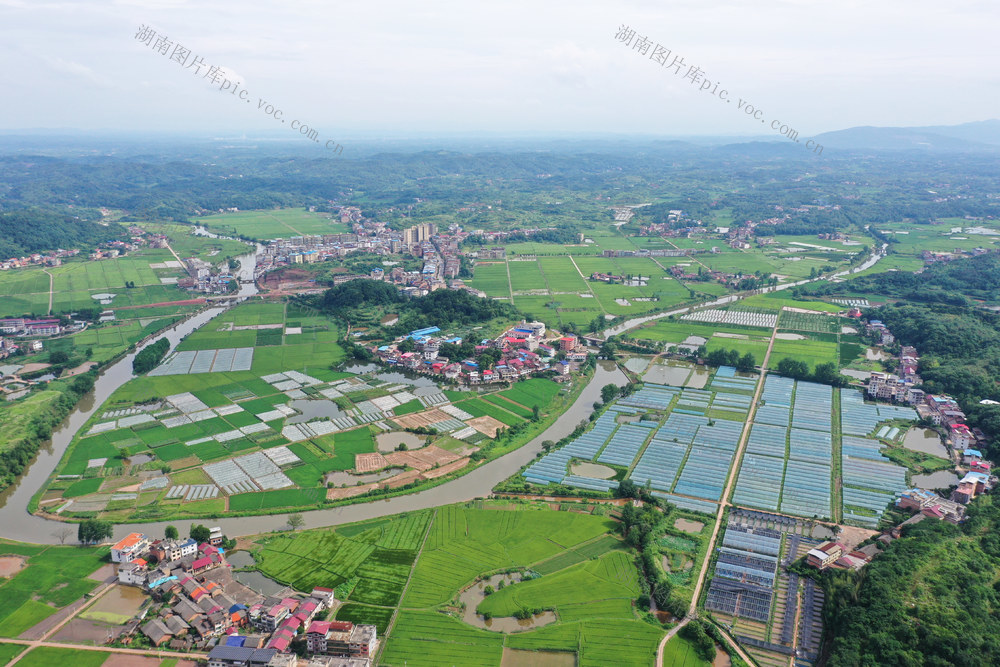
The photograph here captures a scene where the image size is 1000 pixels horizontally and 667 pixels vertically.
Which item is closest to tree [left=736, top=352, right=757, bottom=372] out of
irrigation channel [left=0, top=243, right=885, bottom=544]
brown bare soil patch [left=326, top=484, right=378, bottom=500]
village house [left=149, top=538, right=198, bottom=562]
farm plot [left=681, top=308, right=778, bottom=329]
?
irrigation channel [left=0, top=243, right=885, bottom=544]

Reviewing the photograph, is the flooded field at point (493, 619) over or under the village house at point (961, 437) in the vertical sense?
under

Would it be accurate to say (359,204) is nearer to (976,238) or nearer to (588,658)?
(976,238)

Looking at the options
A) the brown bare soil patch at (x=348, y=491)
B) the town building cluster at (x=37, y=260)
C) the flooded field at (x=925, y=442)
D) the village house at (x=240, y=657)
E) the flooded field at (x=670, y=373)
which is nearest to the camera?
the village house at (x=240, y=657)

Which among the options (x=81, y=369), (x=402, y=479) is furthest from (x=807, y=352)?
(x=81, y=369)

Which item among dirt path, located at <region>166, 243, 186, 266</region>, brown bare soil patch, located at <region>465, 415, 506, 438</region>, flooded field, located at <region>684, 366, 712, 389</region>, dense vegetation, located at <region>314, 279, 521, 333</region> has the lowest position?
brown bare soil patch, located at <region>465, 415, 506, 438</region>

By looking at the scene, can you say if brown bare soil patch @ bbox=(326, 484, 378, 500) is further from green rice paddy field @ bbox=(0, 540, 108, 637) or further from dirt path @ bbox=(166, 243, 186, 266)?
dirt path @ bbox=(166, 243, 186, 266)

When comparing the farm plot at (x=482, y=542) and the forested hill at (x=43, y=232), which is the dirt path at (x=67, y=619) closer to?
the farm plot at (x=482, y=542)

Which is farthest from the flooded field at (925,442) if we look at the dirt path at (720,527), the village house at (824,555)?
the village house at (824,555)

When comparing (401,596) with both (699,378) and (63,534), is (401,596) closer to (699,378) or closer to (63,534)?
(63,534)
